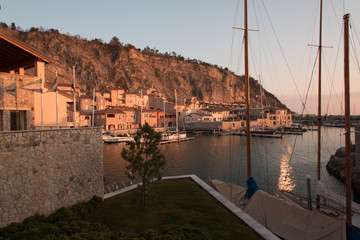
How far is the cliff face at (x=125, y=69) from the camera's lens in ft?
330

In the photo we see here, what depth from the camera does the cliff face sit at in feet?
330

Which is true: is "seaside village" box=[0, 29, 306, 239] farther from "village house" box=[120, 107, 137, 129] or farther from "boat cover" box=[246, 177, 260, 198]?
"village house" box=[120, 107, 137, 129]

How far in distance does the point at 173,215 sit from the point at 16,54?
42.3 ft

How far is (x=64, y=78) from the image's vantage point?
8962 centimetres

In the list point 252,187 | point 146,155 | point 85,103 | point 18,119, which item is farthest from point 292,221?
point 85,103

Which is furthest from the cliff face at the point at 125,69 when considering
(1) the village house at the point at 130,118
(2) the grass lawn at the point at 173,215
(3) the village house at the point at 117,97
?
(2) the grass lawn at the point at 173,215

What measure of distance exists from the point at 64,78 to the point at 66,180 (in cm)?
9080

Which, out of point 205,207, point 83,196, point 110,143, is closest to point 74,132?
point 83,196

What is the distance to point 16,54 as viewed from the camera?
1338 centimetres

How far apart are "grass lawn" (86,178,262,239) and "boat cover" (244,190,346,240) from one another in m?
1.42

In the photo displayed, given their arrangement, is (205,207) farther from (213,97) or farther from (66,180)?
(213,97)

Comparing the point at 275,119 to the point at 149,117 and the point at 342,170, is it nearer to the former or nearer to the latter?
the point at 149,117

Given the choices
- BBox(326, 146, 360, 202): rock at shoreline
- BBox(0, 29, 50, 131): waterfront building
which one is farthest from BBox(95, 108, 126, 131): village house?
BBox(326, 146, 360, 202): rock at shoreline

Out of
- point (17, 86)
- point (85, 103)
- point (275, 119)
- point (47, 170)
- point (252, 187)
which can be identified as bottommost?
point (252, 187)
